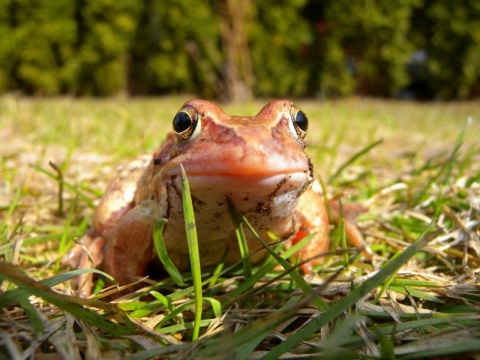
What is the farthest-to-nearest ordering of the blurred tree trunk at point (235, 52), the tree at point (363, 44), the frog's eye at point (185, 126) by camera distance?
the tree at point (363, 44) → the blurred tree trunk at point (235, 52) → the frog's eye at point (185, 126)

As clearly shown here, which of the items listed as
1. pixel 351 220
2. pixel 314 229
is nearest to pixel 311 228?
pixel 314 229

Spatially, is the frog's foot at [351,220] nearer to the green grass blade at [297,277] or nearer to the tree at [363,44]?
the green grass blade at [297,277]

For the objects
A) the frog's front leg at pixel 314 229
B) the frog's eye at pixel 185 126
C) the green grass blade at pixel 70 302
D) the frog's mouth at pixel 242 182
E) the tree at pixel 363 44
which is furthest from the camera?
the tree at pixel 363 44

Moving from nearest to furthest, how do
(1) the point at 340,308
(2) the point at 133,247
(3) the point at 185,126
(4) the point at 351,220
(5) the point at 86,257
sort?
1. (1) the point at 340,308
2. (3) the point at 185,126
3. (2) the point at 133,247
4. (5) the point at 86,257
5. (4) the point at 351,220

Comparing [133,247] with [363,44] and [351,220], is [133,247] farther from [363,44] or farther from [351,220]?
[363,44]

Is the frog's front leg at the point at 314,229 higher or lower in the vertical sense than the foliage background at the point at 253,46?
lower

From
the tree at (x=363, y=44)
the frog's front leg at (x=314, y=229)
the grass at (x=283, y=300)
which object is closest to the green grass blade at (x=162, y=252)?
the grass at (x=283, y=300)

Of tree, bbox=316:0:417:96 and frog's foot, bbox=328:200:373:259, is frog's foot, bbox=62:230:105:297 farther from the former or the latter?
tree, bbox=316:0:417:96

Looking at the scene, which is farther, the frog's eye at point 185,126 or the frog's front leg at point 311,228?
the frog's front leg at point 311,228
